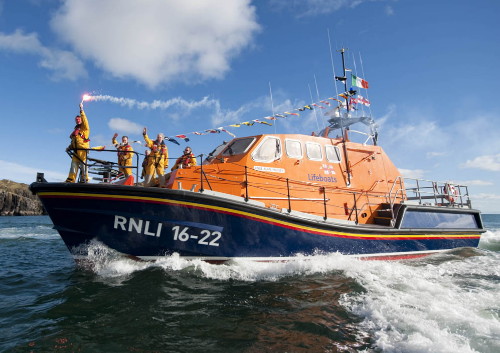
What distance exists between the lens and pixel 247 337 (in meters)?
3.12

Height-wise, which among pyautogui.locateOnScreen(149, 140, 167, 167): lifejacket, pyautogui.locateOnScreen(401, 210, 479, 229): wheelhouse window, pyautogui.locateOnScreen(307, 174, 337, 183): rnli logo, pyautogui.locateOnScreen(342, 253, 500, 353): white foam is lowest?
pyautogui.locateOnScreen(342, 253, 500, 353): white foam

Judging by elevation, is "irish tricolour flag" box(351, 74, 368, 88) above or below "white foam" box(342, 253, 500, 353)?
above

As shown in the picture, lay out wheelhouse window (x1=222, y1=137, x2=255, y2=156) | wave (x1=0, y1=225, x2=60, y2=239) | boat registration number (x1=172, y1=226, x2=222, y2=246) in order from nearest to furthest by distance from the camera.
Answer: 1. boat registration number (x1=172, y1=226, x2=222, y2=246)
2. wheelhouse window (x1=222, y1=137, x2=255, y2=156)
3. wave (x1=0, y1=225, x2=60, y2=239)

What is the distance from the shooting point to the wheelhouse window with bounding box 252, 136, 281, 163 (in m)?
6.58

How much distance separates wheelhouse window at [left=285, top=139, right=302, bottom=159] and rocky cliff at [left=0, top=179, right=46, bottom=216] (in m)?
74.7

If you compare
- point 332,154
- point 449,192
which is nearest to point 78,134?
point 332,154

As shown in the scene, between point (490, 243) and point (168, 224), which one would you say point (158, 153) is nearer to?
point (168, 224)

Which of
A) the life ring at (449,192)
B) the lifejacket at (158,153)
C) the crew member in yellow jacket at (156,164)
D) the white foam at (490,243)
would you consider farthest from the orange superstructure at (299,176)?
the white foam at (490,243)

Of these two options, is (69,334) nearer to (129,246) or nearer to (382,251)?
(129,246)

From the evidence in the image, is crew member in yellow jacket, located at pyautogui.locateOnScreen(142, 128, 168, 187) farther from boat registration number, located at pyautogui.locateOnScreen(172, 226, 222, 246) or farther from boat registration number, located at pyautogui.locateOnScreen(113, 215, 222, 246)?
boat registration number, located at pyautogui.locateOnScreen(172, 226, 222, 246)

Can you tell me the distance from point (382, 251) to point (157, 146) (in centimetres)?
560

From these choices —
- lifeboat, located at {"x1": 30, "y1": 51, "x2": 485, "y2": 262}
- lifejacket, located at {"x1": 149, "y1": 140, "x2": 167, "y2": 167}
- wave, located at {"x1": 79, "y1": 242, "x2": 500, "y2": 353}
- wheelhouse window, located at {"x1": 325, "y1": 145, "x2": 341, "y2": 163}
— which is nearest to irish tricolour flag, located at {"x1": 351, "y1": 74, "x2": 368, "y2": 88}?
lifeboat, located at {"x1": 30, "y1": 51, "x2": 485, "y2": 262}

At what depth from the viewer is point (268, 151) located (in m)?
6.74

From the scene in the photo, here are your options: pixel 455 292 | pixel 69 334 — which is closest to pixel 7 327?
pixel 69 334
